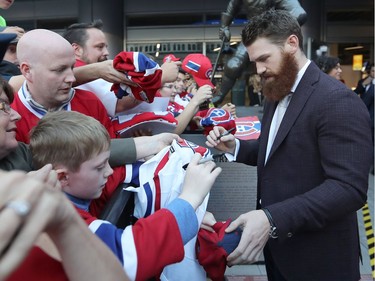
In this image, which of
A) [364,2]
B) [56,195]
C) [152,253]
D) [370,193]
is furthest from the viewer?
[364,2]

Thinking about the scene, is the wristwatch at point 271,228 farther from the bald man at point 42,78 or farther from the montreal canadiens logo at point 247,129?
the montreal canadiens logo at point 247,129

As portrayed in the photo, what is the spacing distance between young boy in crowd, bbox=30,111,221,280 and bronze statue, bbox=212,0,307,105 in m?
4.34

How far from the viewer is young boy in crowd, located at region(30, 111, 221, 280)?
1144 millimetres

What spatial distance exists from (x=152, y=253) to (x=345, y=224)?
3.97 feet

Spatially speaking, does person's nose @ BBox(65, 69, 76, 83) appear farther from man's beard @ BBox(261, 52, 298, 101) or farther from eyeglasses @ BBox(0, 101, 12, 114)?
man's beard @ BBox(261, 52, 298, 101)

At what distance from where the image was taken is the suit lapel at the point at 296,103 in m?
1.95

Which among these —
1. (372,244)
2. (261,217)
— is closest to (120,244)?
(261,217)

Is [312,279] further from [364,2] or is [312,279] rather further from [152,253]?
[364,2]

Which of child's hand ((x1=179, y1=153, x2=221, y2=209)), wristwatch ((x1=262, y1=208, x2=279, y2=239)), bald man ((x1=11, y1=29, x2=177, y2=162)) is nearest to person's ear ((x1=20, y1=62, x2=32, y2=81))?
bald man ((x1=11, y1=29, x2=177, y2=162))

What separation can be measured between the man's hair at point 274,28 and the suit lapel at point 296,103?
8.4 inches

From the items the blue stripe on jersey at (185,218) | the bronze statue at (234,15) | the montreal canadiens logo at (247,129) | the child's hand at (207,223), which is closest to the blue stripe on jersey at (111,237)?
the blue stripe on jersey at (185,218)

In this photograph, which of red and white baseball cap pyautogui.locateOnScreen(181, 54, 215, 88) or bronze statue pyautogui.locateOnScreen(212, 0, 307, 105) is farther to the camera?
bronze statue pyautogui.locateOnScreen(212, 0, 307, 105)

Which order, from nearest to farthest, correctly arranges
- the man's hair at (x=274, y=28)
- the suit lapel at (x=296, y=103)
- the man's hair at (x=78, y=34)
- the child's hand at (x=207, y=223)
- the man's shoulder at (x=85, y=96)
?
the child's hand at (x=207, y=223), the suit lapel at (x=296, y=103), the man's hair at (x=274, y=28), the man's shoulder at (x=85, y=96), the man's hair at (x=78, y=34)

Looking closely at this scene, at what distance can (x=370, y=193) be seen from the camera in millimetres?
7090
